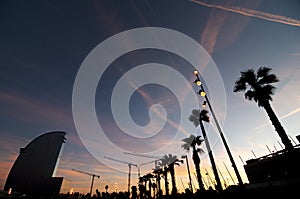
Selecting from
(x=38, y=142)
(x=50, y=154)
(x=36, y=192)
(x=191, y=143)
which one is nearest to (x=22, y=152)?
(x=38, y=142)

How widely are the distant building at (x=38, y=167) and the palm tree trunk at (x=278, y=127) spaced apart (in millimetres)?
171277

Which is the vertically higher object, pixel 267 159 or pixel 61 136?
pixel 61 136

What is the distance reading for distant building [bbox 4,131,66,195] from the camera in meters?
145

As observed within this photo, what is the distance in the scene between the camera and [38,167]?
17175cm

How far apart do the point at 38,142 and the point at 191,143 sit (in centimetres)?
21666

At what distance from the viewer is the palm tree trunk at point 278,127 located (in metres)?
13.1

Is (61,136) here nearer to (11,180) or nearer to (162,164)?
(11,180)

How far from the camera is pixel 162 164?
51.6 m

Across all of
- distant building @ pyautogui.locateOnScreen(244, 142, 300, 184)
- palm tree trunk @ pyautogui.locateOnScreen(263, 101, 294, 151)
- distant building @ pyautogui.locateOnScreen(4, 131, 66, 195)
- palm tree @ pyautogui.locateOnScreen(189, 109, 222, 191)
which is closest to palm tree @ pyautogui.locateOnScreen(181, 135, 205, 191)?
palm tree @ pyautogui.locateOnScreen(189, 109, 222, 191)

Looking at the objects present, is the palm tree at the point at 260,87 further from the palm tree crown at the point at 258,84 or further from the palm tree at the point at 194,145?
the palm tree at the point at 194,145

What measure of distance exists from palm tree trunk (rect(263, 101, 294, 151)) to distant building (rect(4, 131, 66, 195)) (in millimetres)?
171277

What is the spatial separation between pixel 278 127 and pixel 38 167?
22117 cm

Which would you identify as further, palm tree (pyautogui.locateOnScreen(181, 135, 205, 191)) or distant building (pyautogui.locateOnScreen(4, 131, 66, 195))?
distant building (pyautogui.locateOnScreen(4, 131, 66, 195))

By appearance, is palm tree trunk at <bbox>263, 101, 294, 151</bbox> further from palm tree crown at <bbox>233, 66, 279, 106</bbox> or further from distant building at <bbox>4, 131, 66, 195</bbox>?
distant building at <bbox>4, 131, 66, 195</bbox>
